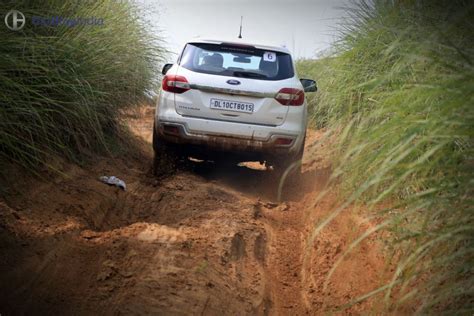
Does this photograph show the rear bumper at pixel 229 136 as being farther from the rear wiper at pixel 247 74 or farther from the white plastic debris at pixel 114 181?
the white plastic debris at pixel 114 181

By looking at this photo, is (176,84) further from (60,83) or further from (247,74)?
(60,83)

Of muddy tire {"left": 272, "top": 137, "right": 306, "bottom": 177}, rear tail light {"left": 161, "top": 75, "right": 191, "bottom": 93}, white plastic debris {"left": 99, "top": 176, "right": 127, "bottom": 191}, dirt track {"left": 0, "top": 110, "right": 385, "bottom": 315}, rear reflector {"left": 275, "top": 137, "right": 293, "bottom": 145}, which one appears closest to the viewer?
dirt track {"left": 0, "top": 110, "right": 385, "bottom": 315}

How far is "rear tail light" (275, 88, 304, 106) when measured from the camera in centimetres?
777

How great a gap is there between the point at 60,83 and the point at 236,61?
2.28 metres

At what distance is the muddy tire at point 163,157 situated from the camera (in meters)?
8.16

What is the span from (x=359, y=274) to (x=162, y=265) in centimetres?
144

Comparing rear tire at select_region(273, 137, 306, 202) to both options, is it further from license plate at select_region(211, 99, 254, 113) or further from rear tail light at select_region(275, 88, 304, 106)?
license plate at select_region(211, 99, 254, 113)

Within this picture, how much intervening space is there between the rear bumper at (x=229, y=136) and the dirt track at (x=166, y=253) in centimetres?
73

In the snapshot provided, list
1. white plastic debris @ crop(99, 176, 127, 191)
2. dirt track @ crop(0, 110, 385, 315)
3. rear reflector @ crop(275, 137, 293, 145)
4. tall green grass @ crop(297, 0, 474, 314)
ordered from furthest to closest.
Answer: rear reflector @ crop(275, 137, 293, 145) < white plastic debris @ crop(99, 176, 127, 191) < dirt track @ crop(0, 110, 385, 315) < tall green grass @ crop(297, 0, 474, 314)

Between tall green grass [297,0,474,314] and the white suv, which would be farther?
the white suv

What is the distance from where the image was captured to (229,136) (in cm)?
777

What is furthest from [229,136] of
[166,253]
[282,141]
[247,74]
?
[166,253]

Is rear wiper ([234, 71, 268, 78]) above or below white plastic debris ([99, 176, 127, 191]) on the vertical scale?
above

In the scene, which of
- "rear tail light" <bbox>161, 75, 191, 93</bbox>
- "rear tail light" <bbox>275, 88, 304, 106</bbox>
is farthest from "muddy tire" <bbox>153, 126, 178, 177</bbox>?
"rear tail light" <bbox>275, 88, 304, 106</bbox>
